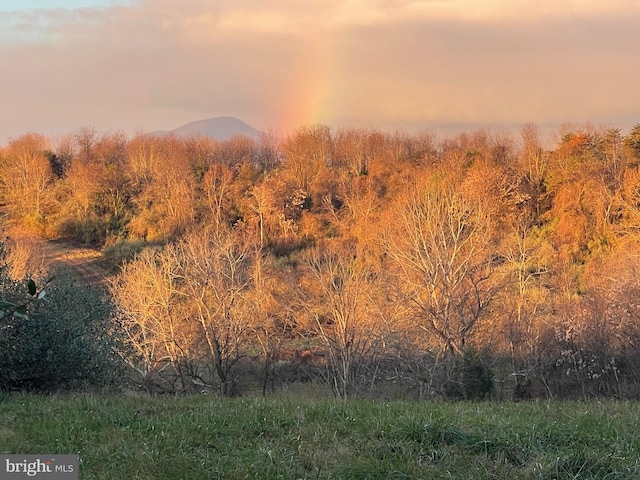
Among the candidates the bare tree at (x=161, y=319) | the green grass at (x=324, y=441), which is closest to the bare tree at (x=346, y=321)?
the bare tree at (x=161, y=319)

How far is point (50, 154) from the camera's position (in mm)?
64375

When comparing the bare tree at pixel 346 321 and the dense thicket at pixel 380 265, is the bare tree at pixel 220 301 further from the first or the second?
the bare tree at pixel 346 321

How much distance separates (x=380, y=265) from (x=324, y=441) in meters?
28.5

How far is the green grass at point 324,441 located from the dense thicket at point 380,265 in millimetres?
12638

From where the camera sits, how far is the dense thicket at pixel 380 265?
77.3ft

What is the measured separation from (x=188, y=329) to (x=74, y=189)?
1373 inches

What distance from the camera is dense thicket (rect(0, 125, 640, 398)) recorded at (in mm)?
23547

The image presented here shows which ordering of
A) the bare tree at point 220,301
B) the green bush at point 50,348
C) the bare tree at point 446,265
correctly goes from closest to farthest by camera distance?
the green bush at point 50,348 < the bare tree at point 446,265 < the bare tree at point 220,301

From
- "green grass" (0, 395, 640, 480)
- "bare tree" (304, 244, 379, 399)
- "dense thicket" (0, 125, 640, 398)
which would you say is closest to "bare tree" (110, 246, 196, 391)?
"dense thicket" (0, 125, 640, 398)

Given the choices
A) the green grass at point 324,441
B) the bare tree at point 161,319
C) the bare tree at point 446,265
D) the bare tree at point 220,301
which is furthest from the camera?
the bare tree at point 220,301

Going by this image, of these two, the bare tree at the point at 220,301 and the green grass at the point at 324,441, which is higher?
the green grass at the point at 324,441

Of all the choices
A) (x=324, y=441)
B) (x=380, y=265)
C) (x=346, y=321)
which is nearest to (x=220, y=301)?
(x=346, y=321)

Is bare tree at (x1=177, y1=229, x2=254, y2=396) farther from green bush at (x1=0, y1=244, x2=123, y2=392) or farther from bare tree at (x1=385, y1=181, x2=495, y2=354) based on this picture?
green bush at (x1=0, y1=244, x2=123, y2=392)

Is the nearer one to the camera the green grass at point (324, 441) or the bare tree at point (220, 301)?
the green grass at point (324, 441)
